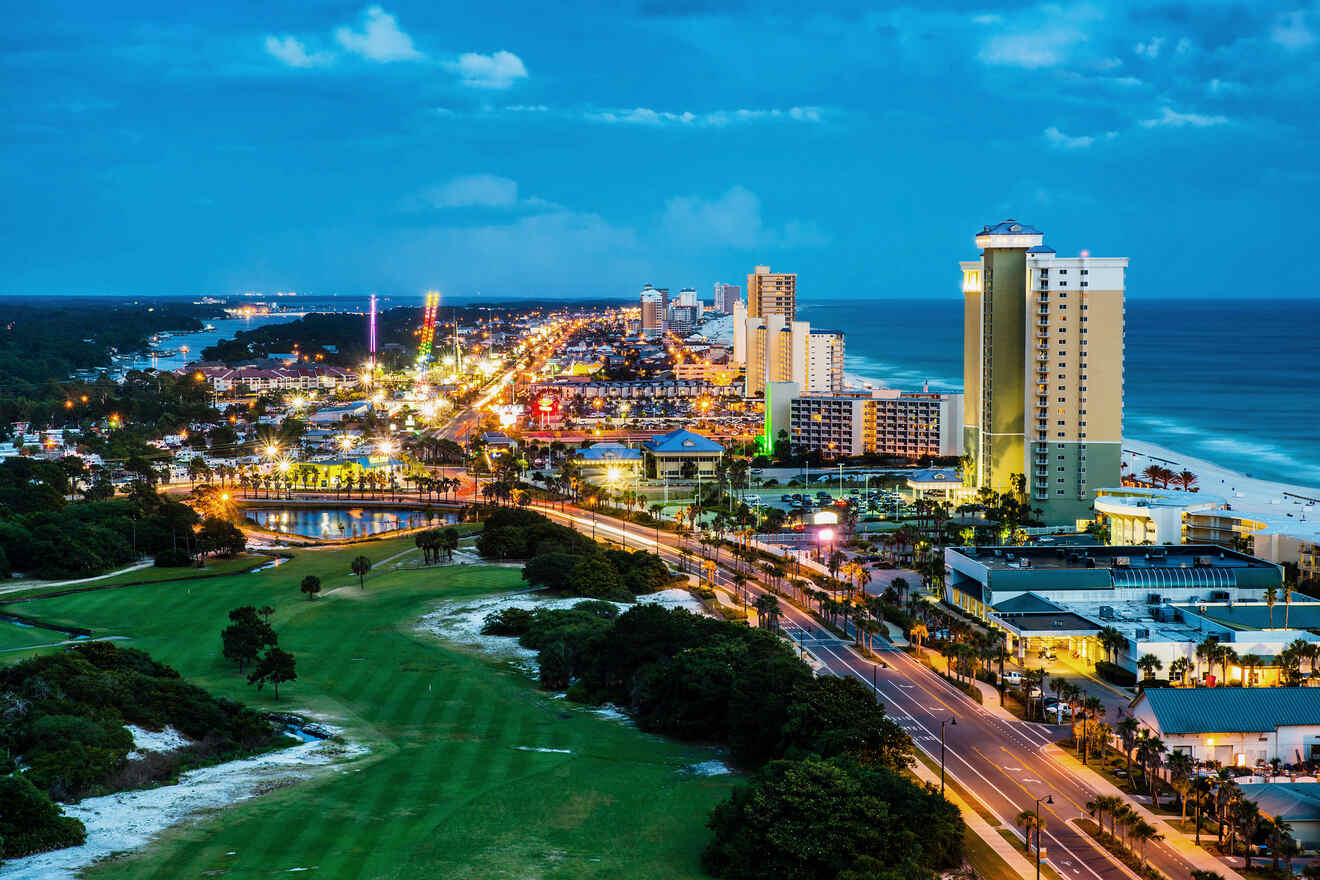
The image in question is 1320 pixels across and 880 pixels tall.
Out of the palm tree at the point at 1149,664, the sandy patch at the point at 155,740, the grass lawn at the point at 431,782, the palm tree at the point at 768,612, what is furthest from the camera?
the palm tree at the point at 768,612

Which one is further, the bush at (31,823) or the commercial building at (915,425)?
the commercial building at (915,425)

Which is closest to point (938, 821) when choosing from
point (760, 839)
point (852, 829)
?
point (852, 829)

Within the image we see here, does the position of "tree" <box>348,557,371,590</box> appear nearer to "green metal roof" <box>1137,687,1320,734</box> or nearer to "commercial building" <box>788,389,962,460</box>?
"green metal roof" <box>1137,687,1320,734</box>

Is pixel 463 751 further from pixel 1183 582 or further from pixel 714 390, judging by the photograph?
pixel 714 390

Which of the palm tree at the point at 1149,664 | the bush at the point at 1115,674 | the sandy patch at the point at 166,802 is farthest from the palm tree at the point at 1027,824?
the sandy patch at the point at 166,802

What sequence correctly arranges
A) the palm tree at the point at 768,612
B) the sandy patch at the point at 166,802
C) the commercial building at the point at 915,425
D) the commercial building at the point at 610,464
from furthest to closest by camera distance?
the commercial building at the point at 915,425 → the commercial building at the point at 610,464 → the palm tree at the point at 768,612 → the sandy patch at the point at 166,802

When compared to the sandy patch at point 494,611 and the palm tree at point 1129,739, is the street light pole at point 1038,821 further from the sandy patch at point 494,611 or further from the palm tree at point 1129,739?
the sandy patch at point 494,611

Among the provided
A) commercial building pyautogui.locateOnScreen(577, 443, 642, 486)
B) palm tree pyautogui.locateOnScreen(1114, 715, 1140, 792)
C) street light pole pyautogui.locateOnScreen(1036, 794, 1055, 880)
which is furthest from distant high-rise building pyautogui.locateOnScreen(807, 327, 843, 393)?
street light pole pyautogui.locateOnScreen(1036, 794, 1055, 880)
